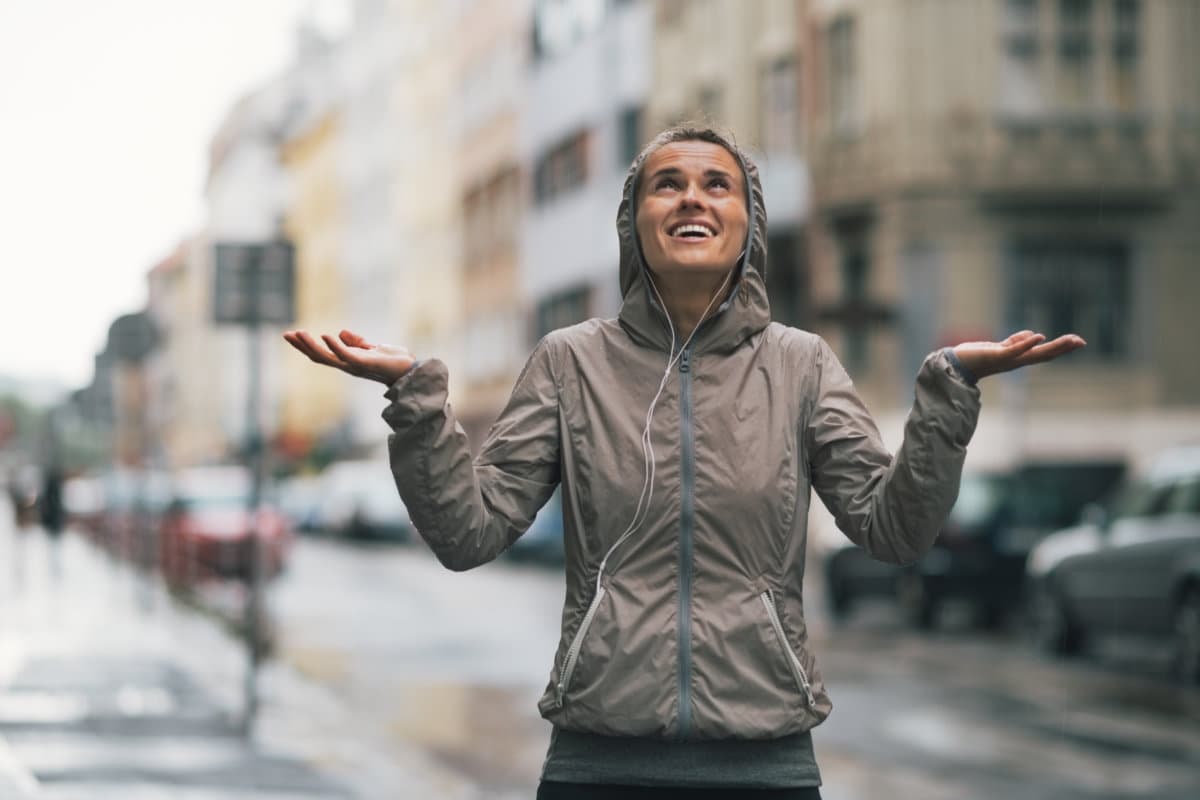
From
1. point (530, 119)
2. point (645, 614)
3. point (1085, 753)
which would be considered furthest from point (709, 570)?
point (530, 119)

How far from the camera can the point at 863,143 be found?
35656 mm

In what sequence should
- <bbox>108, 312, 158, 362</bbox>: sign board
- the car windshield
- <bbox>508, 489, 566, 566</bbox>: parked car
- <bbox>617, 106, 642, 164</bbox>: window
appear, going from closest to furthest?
the car windshield
<bbox>108, 312, 158, 362</bbox>: sign board
<bbox>508, 489, 566, 566</bbox>: parked car
<bbox>617, 106, 642, 164</bbox>: window

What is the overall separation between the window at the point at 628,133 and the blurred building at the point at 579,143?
0.02 metres

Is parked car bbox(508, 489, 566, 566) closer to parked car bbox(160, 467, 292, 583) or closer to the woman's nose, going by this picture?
parked car bbox(160, 467, 292, 583)

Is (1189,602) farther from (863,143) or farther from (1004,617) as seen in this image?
(863,143)

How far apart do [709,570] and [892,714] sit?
34.7ft

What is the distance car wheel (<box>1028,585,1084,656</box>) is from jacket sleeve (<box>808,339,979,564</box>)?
15858 millimetres

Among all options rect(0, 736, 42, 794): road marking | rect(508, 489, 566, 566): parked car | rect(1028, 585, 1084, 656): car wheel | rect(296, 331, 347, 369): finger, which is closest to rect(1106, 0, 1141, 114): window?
rect(508, 489, 566, 566): parked car

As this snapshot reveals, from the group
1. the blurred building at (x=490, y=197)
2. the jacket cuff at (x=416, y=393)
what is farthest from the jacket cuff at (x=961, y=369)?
the blurred building at (x=490, y=197)

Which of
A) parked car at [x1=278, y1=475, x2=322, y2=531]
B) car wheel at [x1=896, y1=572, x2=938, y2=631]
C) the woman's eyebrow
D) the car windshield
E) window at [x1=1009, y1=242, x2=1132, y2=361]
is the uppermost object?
window at [x1=1009, y1=242, x2=1132, y2=361]

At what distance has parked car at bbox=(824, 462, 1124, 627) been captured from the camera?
882 inches

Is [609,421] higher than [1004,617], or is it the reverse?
[609,421]

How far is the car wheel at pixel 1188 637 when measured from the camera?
16031 millimetres

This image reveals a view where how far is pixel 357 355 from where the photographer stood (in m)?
3.43
